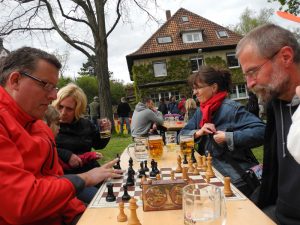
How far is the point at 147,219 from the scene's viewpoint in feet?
4.84

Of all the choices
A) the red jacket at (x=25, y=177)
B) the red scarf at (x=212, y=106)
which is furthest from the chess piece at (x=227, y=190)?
the red scarf at (x=212, y=106)

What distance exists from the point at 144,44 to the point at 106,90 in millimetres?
14395

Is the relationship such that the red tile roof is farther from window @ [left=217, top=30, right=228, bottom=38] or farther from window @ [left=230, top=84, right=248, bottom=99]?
window @ [left=230, top=84, right=248, bottom=99]

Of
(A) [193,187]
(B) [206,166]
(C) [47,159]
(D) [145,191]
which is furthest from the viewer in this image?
(B) [206,166]

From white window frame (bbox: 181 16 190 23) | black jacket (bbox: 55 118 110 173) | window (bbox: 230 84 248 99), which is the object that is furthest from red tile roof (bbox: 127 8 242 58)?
black jacket (bbox: 55 118 110 173)

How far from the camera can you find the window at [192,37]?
26766 millimetres

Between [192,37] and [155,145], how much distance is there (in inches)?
993

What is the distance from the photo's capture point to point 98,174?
82.0 inches

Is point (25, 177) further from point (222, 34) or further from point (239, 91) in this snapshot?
point (239, 91)

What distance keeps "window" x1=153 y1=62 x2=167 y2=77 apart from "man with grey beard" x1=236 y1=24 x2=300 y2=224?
24283 mm

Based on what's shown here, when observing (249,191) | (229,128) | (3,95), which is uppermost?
(3,95)

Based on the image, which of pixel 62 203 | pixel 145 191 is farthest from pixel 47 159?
pixel 145 191

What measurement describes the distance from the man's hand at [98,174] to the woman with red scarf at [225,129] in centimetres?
104

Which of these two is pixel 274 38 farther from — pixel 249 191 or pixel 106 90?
pixel 106 90
